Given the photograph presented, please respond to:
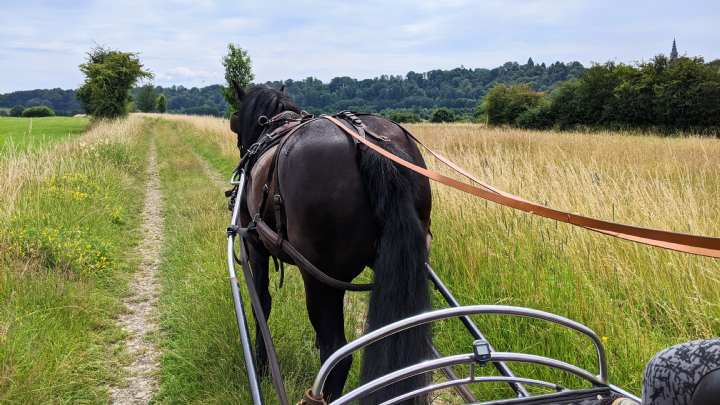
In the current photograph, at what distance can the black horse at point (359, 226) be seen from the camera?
6.59 ft

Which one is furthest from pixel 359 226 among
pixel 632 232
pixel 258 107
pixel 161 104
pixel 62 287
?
pixel 161 104

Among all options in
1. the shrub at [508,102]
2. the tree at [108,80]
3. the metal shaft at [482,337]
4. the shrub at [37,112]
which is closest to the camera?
the metal shaft at [482,337]

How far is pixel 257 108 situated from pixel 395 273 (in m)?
2.20

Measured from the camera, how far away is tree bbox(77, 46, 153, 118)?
27953mm

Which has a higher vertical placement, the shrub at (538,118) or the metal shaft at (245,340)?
the shrub at (538,118)

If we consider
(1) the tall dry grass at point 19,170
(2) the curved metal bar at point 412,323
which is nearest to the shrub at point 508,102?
(1) the tall dry grass at point 19,170

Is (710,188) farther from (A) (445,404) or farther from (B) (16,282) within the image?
(B) (16,282)

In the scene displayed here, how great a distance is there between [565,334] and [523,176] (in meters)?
3.30

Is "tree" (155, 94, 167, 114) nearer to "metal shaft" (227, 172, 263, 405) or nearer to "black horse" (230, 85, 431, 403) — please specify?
"metal shaft" (227, 172, 263, 405)

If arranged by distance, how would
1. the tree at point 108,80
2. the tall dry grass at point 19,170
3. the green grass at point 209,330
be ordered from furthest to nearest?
the tree at point 108,80
the tall dry grass at point 19,170
the green grass at point 209,330

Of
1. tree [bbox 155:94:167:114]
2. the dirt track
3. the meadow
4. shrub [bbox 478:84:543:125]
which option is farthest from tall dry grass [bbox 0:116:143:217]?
tree [bbox 155:94:167:114]

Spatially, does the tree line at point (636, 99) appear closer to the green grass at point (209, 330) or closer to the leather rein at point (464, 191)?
the green grass at point (209, 330)

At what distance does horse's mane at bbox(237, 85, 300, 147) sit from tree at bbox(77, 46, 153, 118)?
28616 millimetres

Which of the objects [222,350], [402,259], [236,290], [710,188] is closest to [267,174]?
[236,290]
